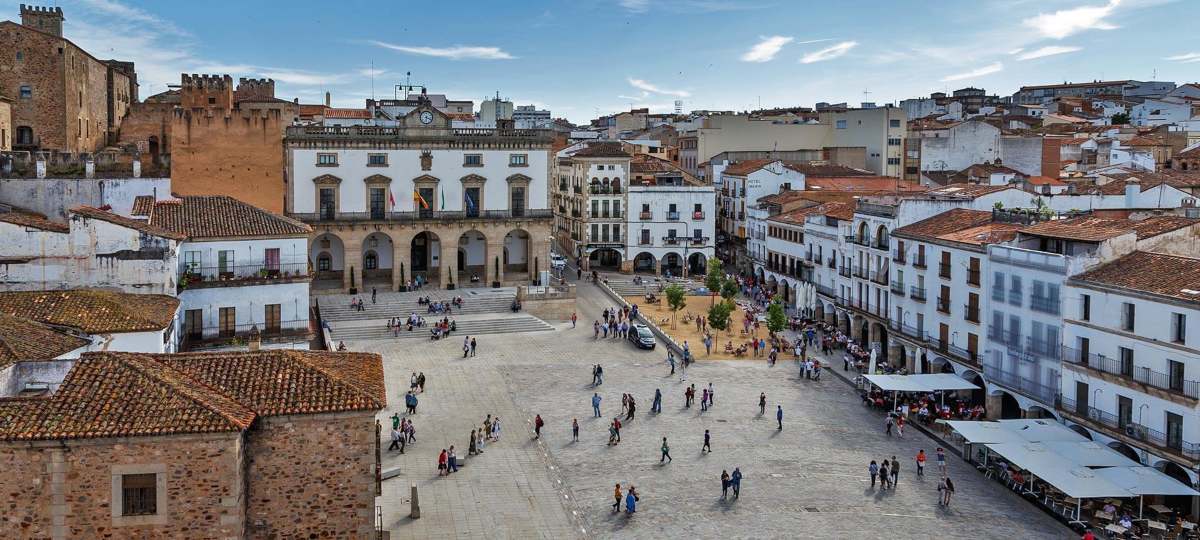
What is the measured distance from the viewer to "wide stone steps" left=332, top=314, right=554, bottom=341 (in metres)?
52.8

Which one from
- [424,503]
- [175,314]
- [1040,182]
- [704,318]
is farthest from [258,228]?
[1040,182]

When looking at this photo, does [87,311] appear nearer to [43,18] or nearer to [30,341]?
[30,341]

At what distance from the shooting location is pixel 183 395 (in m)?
19.0

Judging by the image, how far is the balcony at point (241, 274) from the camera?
38000mm

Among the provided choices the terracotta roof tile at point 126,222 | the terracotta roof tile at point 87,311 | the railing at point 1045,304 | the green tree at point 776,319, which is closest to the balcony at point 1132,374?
the railing at point 1045,304

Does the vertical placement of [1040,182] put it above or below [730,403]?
above

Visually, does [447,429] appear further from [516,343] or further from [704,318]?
[704,318]

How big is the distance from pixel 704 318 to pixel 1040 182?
26018 mm

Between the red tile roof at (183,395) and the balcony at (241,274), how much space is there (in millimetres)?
17467

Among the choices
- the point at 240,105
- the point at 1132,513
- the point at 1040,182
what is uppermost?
the point at 240,105

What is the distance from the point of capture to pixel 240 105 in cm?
6612

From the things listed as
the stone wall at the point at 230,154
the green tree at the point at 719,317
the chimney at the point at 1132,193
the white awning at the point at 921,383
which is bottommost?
the white awning at the point at 921,383

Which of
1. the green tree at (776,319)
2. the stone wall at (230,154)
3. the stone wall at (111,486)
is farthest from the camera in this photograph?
the stone wall at (230,154)

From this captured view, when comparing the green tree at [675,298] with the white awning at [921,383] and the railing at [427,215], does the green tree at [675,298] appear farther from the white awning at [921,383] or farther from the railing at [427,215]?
the white awning at [921,383]
